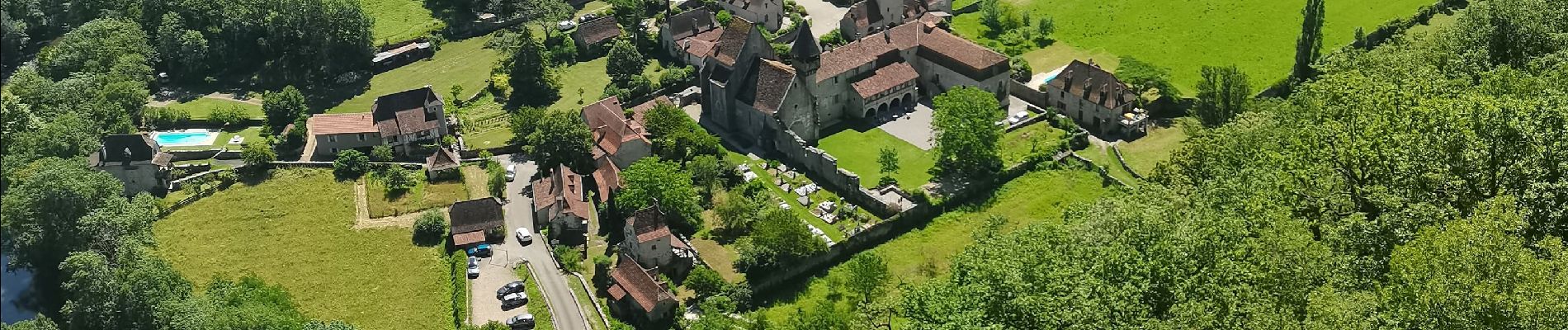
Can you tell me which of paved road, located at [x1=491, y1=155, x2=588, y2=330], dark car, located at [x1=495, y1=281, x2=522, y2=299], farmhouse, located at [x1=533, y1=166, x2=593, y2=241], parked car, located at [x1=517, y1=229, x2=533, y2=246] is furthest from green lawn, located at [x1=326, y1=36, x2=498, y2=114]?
dark car, located at [x1=495, y1=281, x2=522, y2=299]

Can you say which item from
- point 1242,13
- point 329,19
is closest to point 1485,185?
point 1242,13

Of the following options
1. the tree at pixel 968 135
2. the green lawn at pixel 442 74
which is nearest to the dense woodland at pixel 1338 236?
the tree at pixel 968 135

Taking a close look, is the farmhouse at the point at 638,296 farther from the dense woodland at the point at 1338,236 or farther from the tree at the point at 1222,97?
the tree at the point at 1222,97

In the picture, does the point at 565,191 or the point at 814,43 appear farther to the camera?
the point at 814,43

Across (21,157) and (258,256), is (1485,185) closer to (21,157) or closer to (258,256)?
(258,256)

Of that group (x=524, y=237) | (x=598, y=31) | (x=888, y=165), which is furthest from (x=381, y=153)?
(x=888, y=165)
